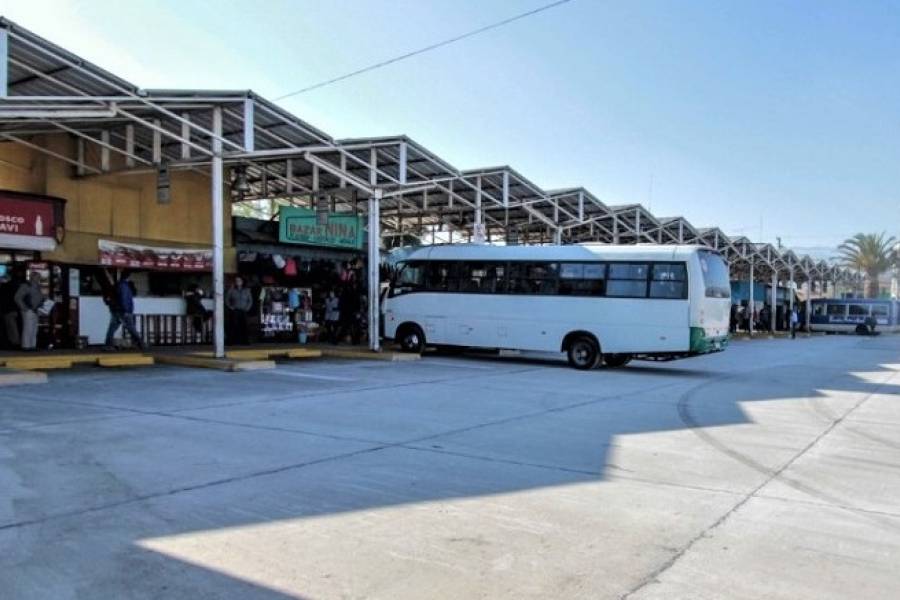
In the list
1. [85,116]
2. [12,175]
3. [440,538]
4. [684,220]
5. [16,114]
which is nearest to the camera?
[440,538]

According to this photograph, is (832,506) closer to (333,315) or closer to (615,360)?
(615,360)

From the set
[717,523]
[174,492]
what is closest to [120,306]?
[174,492]

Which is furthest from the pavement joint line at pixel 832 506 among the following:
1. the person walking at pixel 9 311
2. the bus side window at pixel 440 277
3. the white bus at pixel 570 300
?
the person walking at pixel 9 311

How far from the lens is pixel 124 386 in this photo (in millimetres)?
12219

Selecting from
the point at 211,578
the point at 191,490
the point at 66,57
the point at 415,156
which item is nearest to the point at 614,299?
the point at 415,156

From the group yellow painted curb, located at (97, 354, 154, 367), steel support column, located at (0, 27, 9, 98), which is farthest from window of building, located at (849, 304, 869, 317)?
steel support column, located at (0, 27, 9, 98)

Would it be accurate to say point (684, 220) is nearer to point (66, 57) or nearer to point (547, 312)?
point (547, 312)

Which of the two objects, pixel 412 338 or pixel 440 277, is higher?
pixel 440 277

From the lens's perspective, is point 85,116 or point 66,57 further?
point 85,116

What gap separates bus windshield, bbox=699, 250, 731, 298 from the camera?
17.2 m

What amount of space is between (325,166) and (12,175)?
684 centimetres

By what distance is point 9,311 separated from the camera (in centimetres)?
1705

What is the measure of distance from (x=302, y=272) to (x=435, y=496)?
59.9 ft

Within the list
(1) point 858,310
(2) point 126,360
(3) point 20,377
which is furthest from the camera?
(1) point 858,310
